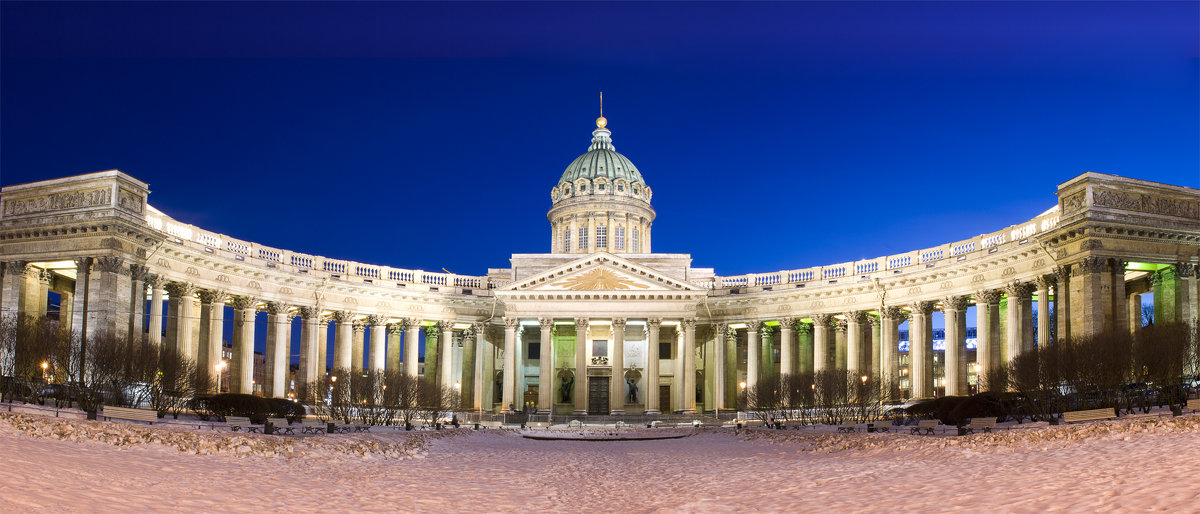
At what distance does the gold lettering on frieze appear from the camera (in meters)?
46.2

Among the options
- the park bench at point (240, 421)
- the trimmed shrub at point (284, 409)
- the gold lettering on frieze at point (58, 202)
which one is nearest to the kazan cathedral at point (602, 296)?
the gold lettering on frieze at point (58, 202)

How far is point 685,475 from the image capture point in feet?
87.9

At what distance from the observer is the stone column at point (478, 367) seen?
7112 centimetres

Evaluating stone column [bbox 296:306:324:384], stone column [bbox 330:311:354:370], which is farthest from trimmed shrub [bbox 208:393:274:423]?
stone column [bbox 330:311:354:370]

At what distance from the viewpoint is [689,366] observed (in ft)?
224

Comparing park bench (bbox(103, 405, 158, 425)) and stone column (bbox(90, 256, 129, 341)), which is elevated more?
stone column (bbox(90, 256, 129, 341))

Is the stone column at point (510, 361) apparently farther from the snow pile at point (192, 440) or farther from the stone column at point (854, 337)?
the snow pile at point (192, 440)

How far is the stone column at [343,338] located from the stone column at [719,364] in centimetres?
2533

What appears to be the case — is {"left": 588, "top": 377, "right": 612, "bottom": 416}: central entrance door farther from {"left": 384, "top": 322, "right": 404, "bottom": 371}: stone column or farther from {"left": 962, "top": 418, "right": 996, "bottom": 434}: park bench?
{"left": 962, "top": 418, "right": 996, "bottom": 434}: park bench

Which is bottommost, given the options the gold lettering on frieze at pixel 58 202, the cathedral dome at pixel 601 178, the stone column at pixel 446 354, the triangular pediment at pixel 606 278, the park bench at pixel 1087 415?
the park bench at pixel 1087 415

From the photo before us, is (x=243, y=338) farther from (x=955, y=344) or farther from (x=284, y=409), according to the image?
(x=955, y=344)

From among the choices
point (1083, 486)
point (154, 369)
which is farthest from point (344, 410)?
point (1083, 486)

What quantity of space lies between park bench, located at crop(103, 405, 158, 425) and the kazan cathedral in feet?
40.1

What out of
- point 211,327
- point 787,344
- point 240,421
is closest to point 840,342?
point 787,344
